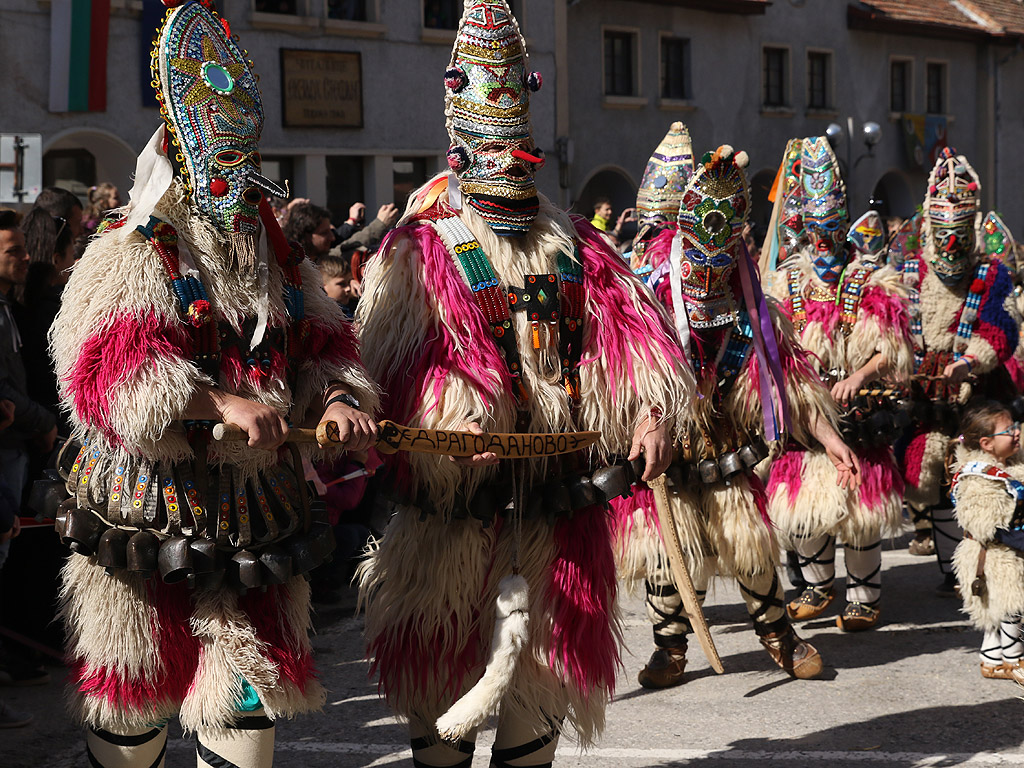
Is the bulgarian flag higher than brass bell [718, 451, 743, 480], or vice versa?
the bulgarian flag

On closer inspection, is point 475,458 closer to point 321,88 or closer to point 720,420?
point 720,420

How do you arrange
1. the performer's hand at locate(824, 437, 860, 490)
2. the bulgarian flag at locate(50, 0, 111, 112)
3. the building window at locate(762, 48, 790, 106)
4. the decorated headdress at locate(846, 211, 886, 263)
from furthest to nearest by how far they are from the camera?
1. the building window at locate(762, 48, 790, 106)
2. the bulgarian flag at locate(50, 0, 111, 112)
3. the decorated headdress at locate(846, 211, 886, 263)
4. the performer's hand at locate(824, 437, 860, 490)

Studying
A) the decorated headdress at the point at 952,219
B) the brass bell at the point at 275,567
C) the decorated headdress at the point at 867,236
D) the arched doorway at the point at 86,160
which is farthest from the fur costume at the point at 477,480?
the arched doorway at the point at 86,160

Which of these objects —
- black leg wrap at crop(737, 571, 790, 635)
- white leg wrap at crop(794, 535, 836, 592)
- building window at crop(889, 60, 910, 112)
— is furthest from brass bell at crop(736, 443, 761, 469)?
building window at crop(889, 60, 910, 112)

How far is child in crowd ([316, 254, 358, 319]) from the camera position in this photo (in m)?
6.62

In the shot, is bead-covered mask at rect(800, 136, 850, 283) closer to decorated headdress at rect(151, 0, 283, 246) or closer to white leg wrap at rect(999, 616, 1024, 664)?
white leg wrap at rect(999, 616, 1024, 664)

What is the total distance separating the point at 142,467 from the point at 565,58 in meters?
16.3

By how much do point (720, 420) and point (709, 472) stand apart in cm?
24

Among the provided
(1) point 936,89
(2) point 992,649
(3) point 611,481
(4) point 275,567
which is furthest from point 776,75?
(4) point 275,567

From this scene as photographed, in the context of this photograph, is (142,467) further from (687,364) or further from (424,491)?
Result: (687,364)

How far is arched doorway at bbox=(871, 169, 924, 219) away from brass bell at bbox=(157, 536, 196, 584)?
24.5m

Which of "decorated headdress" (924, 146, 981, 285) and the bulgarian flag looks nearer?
"decorated headdress" (924, 146, 981, 285)

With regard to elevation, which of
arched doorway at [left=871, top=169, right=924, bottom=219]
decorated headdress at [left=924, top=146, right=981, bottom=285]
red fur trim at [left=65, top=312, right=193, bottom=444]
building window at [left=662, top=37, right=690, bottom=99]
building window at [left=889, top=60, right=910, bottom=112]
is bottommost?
red fur trim at [left=65, top=312, right=193, bottom=444]

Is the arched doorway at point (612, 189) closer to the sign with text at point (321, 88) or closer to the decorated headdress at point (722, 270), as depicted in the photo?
the sign with text at point (321, 88)
